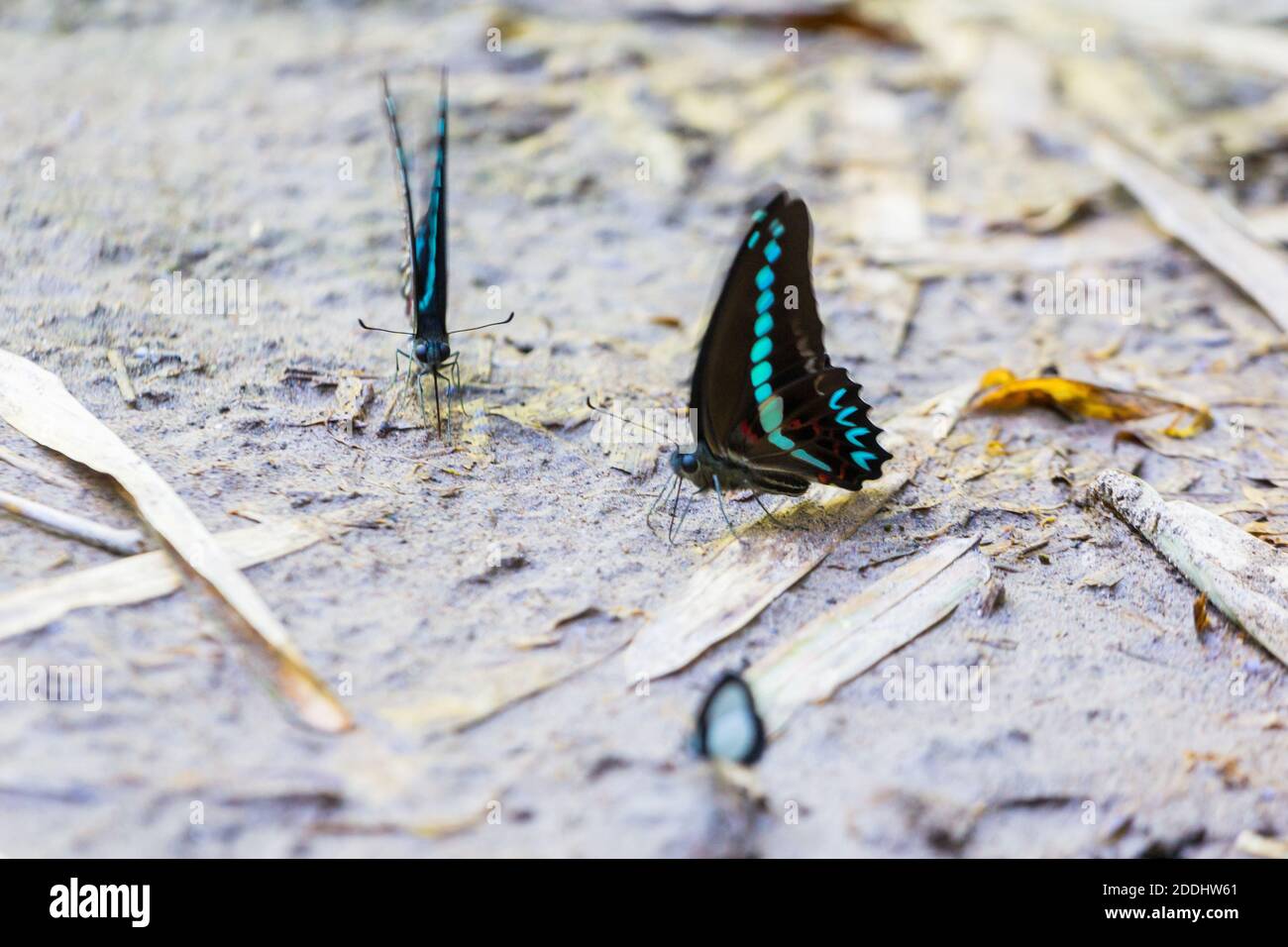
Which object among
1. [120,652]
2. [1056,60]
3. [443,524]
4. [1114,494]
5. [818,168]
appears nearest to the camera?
[120,652]

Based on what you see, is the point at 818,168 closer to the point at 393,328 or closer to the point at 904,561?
the point at 393,328

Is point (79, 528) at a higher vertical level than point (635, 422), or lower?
lower

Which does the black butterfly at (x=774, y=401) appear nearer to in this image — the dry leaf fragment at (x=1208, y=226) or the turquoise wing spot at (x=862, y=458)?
the turquoise wing spot at (x=862, y=458)

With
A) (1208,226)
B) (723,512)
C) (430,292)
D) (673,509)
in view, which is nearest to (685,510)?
(673,509)

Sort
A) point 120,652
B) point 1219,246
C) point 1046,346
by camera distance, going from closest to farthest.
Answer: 1. point 120,652
2. point 1046,346
3. point 1219,246

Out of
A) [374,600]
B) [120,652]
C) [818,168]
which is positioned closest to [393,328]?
[374,600]

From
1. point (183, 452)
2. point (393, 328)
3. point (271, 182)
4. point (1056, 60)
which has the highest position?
point (1056, 60)

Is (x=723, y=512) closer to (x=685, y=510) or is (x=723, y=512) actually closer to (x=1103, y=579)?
(x=685, y=510)

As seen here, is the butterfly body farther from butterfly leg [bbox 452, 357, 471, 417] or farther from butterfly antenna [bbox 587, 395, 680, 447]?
butterfly antenna [bbox 587, 395, 680, 447]
